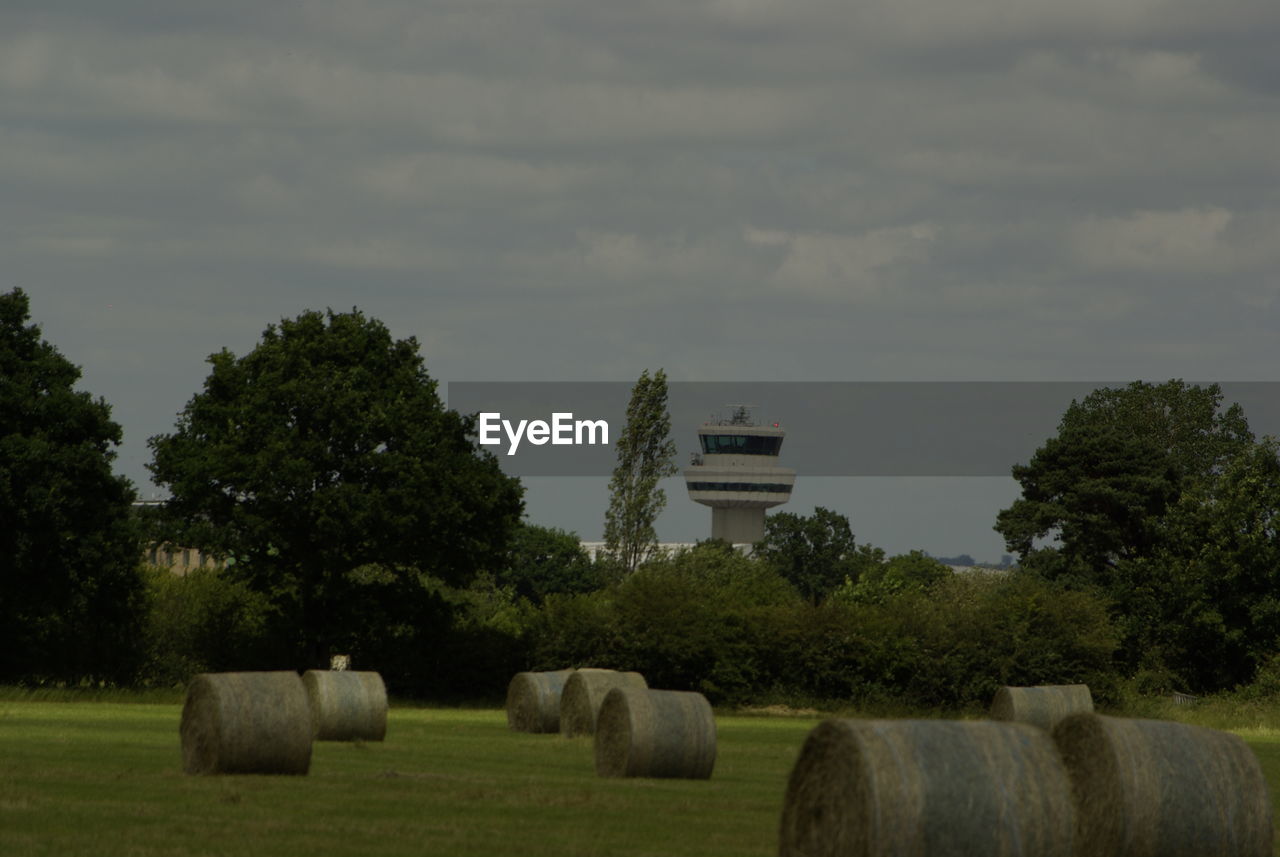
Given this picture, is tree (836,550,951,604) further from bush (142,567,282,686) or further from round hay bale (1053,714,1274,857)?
round hay bale (1053,714,1274,857)

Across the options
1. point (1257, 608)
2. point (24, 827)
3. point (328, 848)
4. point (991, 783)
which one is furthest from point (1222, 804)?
point (1257, 608)

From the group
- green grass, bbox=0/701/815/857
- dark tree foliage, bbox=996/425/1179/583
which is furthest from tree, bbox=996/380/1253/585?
green grass, bbox=0/701/815/857

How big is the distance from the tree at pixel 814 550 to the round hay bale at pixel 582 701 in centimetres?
10365

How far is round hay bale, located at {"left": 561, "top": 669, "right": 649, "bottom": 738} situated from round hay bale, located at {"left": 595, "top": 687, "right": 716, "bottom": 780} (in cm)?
1095

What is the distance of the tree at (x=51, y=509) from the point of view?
5369cm

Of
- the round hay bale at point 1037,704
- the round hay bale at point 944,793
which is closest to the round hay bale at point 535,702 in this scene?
the round hay bale at point 1037,704

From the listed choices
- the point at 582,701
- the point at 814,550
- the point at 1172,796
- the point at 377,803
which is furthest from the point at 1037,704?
the point at 814,550

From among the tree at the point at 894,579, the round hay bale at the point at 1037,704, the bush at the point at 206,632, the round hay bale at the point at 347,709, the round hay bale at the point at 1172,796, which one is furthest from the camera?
the tree at the point at 894,579

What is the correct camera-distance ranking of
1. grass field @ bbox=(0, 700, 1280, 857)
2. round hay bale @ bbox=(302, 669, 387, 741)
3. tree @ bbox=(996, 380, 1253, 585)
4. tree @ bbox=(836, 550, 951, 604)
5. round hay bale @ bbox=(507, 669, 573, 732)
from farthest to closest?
tree @ bbox=(836, 550, 951, 604), tree @ bbox=(996, 380, 1253, 585), round hay bale @ bbox=(507, 669, 573, 732), round hay bale @ bbox=(302, 669, 387, 741), grass field @ bbox=(0, 700, 1280, 857)

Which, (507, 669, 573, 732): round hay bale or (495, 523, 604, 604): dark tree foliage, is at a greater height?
(495, 523, 604, 604): dark tree foliage

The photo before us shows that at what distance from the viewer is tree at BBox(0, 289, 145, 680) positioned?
5369 cm

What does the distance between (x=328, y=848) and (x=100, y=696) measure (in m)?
40.2

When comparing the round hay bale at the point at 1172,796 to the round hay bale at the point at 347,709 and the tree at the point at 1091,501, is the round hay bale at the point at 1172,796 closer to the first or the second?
the round hay bale at the point at 347,709

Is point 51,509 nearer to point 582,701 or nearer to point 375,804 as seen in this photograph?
point 582,701
